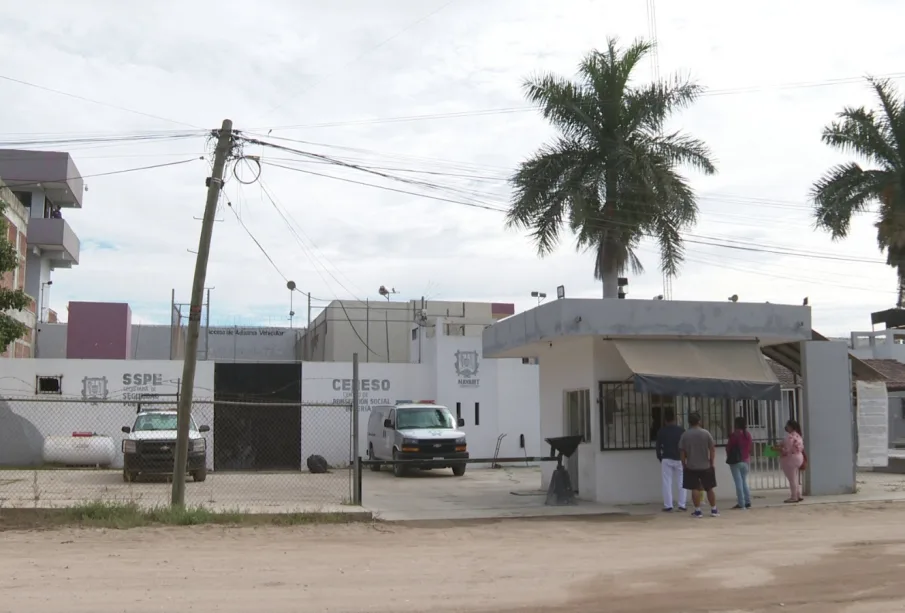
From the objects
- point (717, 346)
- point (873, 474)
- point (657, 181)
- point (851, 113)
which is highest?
point (851, 113)

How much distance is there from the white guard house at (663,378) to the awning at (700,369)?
0.07 ft

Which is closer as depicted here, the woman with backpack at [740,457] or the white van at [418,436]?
the woman with backpack at [740,457]

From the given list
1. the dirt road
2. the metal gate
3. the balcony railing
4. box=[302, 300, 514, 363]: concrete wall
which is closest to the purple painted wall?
the balcony railing

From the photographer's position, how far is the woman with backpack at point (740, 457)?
16.0 meters

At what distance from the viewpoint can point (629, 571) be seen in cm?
1033

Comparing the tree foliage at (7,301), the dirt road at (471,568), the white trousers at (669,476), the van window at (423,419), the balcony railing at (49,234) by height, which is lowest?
the dirt road at (471,568)

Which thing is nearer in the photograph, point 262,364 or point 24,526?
point 24,526

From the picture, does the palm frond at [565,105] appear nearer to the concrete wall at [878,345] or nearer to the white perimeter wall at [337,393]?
the white perimeter wall at [337,393]

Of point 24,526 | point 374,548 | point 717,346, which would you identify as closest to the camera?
point 374,548

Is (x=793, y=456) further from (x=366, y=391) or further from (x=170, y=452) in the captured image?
(x=366, y=391)

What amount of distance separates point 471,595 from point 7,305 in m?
12.5

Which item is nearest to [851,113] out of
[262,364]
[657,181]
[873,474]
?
[657,181]

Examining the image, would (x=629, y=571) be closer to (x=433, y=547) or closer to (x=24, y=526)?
(x=433, y=547)

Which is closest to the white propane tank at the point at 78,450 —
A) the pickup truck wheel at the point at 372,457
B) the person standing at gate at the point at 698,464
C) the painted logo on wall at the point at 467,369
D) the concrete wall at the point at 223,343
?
the pickup truck wheel at the point at 372,457
